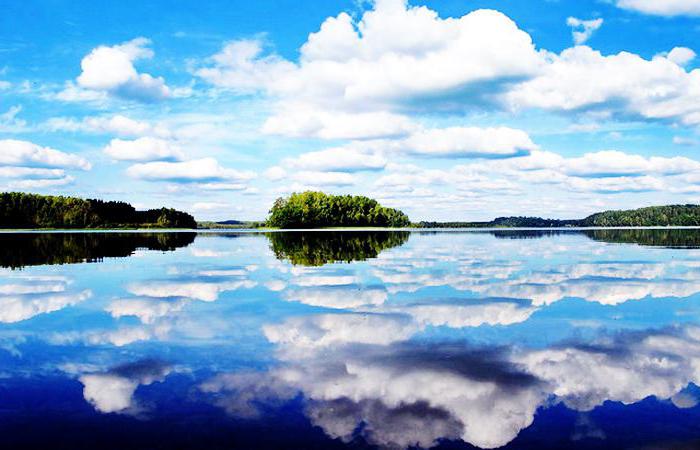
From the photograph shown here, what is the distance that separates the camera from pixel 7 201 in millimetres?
181625

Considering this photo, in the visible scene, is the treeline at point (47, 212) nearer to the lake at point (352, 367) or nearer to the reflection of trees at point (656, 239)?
the reflection of trees at point (656, 239)

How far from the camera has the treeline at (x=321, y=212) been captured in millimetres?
174125

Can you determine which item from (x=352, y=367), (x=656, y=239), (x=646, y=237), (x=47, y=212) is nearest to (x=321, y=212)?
→ (x=47, y=212)

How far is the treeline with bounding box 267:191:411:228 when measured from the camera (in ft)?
571

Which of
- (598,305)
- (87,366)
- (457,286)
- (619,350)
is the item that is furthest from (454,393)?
(457,286)

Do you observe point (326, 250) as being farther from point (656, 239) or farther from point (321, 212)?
point (321, 212)

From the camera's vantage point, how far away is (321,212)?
181 meters

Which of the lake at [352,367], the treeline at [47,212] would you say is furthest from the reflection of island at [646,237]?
the treeline at [47,212]

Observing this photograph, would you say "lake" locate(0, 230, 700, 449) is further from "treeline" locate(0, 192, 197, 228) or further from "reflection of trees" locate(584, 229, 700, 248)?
"treeline" locate(0, 192, 197, 228)

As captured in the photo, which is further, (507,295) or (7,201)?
(7,201)

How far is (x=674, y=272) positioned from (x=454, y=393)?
24.4 meters

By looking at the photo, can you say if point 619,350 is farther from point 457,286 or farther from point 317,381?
point 457,286

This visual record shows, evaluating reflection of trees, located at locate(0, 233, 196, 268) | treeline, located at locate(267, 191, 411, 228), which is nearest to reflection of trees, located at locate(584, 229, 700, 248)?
reflection of trees, located at locate(0, 233, 196, 268)

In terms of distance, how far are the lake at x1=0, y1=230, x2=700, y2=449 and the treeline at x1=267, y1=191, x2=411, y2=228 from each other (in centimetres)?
15102
